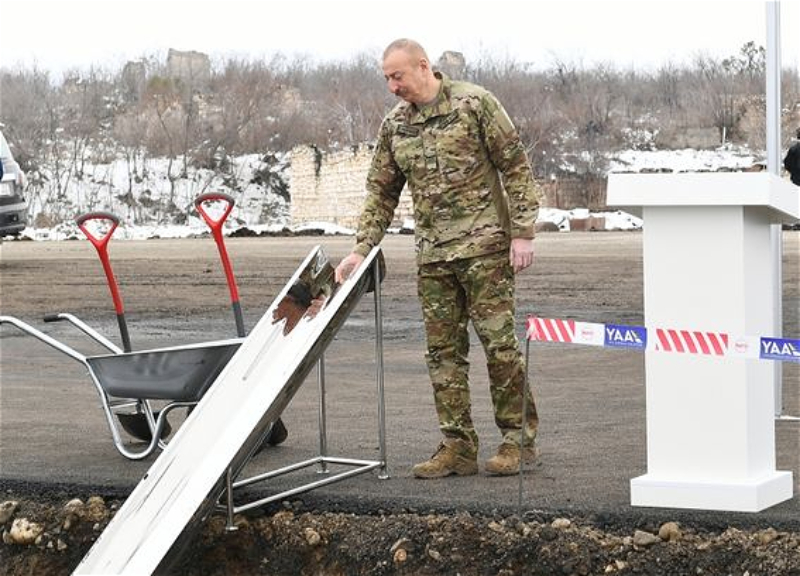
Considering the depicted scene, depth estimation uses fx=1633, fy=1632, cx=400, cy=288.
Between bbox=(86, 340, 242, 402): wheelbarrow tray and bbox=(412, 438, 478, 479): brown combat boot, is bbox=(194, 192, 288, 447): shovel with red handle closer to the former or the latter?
bbox=(86, 340, 242, 402): wheelbarrow tray

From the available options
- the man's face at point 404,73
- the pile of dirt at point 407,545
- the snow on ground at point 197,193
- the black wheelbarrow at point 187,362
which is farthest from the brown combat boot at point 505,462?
the snow on ground at point 197,193

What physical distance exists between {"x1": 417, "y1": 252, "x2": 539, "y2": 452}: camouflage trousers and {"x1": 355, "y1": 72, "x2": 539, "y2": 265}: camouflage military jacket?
0.08 meters

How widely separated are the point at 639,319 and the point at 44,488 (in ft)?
34.3

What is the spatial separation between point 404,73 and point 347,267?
2.62ft

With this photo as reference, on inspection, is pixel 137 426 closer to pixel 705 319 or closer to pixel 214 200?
pixel 214 200

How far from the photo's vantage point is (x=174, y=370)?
21.6 ft

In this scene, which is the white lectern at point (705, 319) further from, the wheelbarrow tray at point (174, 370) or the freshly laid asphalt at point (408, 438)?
the wheelbarrow tray at point (174, 370)

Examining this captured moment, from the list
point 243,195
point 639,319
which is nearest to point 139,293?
point 639,319

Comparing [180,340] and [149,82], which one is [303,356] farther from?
[149,82]

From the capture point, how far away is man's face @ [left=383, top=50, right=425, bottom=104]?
20.2ft

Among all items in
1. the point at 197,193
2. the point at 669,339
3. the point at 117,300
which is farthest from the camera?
the point at 197,193

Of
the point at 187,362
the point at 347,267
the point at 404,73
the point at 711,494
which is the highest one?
the point at 404,73

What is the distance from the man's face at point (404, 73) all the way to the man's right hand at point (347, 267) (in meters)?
0.67

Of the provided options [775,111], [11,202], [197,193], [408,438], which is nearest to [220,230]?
[408,438]
